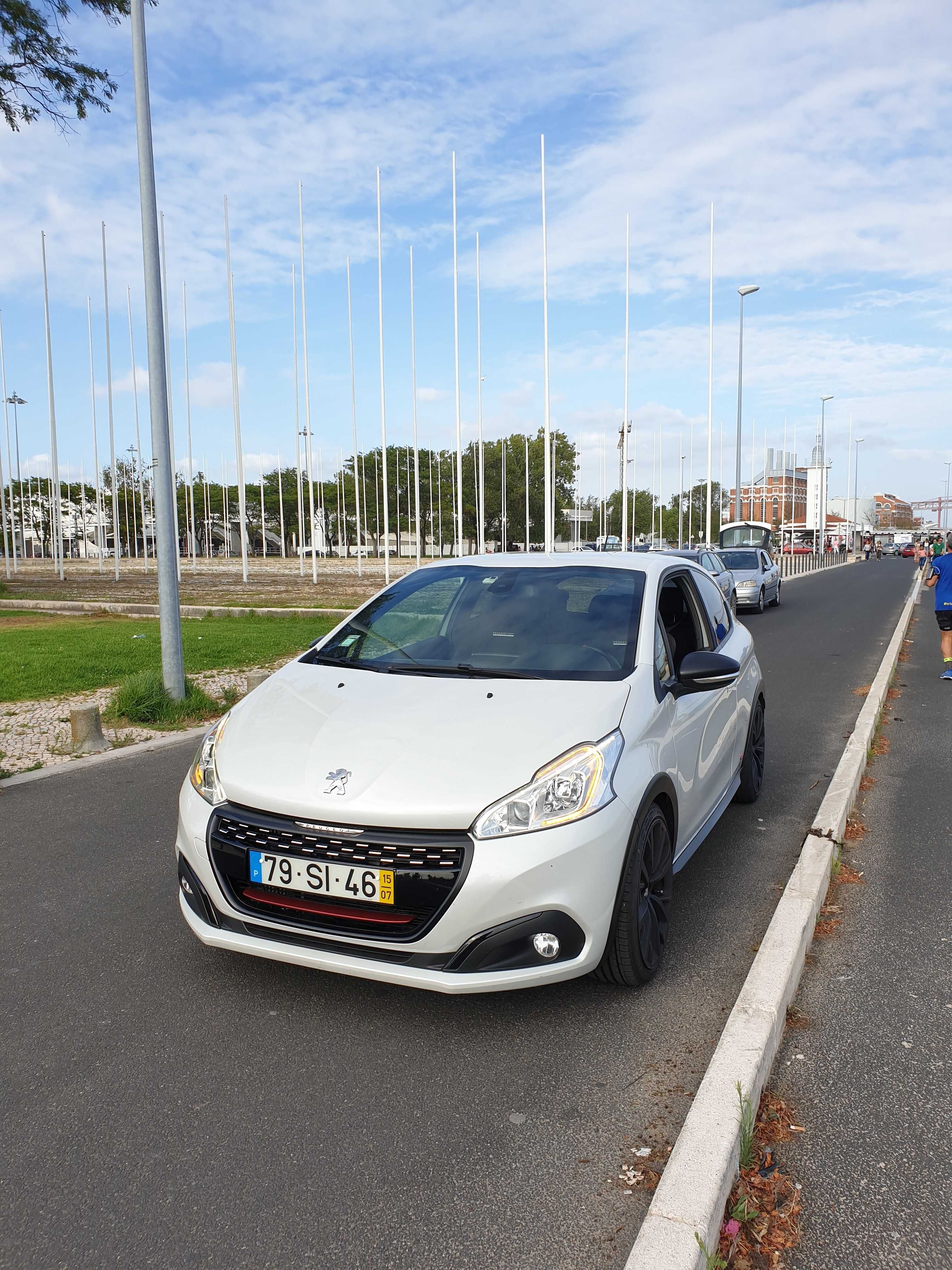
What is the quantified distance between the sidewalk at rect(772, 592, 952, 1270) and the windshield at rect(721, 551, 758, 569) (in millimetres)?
17164

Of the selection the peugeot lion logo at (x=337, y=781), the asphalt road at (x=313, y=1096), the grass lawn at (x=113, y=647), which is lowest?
the asphalt road at (x=313, y=1096)

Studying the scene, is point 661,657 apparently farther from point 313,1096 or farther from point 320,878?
point 313,1096

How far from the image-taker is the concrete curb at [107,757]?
6621 millimetres

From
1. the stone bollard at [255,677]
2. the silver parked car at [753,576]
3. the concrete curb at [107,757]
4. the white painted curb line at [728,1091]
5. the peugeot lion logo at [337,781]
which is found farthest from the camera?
the silver parked car at [753,576]

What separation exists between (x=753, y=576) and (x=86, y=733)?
16849 mm

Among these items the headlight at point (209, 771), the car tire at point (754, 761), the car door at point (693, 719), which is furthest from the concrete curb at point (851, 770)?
the headlight at point (209, 771)

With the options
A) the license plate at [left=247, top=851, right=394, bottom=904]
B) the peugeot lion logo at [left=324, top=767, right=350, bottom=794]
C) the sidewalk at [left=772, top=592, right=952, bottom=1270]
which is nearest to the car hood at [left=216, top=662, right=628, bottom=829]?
the peugeot lion logo at [left=324, top=767, right=350, bottom=794]

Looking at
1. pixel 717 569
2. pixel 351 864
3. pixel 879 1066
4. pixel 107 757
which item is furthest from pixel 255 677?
pixel 717 569

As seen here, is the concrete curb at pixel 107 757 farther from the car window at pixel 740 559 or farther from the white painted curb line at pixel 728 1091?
the car window at pixel 740 559

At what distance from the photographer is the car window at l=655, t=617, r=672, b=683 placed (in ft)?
13.0

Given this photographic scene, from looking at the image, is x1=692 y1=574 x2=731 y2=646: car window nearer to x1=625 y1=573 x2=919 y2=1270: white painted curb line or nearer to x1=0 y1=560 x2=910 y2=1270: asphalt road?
x1=625 y1=573 x2=919 y2=1270: white painted curb line

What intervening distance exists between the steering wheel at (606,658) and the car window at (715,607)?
4.69 ft

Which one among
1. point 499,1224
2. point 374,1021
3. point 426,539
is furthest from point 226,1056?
point 426,539

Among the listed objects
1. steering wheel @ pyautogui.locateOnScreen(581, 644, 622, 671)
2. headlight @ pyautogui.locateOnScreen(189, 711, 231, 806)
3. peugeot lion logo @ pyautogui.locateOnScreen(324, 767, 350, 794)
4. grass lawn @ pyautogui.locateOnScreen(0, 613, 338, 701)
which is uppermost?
steering wheel @ pyautogui.locateOnScreen(581, 644, 622, 671)
